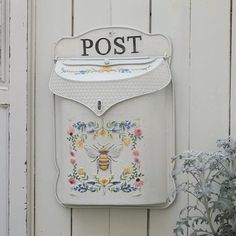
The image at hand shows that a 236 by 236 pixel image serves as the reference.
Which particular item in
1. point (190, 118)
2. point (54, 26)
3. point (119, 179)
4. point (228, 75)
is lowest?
point (119, 179)

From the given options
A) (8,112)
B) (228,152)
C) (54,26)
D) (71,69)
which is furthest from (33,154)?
(228,152)

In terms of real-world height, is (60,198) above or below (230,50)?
below

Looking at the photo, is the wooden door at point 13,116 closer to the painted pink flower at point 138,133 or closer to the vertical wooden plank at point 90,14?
the vertical wooden plank at point 90,14

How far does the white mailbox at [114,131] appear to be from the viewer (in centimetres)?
142

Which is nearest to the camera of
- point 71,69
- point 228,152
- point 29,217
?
point 228,152

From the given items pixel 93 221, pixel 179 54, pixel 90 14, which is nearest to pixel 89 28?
pixel 90 14

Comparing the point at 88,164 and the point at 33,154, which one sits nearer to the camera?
the point at 88,164

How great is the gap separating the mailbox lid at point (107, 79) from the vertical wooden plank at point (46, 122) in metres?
0.10

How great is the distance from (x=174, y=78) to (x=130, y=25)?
22cm

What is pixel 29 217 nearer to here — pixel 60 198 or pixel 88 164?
pixel 60 198

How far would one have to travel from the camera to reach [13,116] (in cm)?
157

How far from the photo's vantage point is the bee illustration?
1432 millimetres

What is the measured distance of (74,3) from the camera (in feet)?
5.15

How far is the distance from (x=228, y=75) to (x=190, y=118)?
6.9 inches
